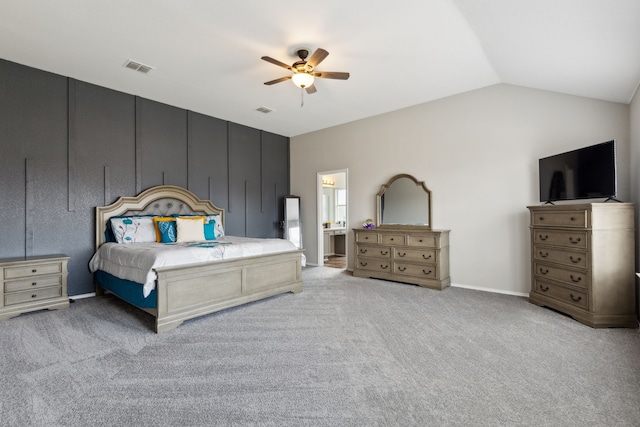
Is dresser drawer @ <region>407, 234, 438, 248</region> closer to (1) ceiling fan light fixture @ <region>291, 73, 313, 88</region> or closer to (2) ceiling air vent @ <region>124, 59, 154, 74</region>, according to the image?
(1) ceiling fan light fixture @ <region>291, 73, 313, 88</region>

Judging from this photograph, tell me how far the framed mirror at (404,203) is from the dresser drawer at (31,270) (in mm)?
4433

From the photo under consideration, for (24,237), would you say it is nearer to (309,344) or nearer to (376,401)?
(309,344)

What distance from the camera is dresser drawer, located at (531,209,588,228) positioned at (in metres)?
3.08

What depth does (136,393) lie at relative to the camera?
1.90 metres

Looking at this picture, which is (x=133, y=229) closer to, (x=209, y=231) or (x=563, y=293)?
(x=209, y=231)

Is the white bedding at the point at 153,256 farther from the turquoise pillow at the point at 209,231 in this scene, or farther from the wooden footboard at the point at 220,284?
the turquoise pillow at the point at 209,231

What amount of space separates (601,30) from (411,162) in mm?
2944

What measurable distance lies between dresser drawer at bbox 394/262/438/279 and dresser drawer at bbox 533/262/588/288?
4.06ft

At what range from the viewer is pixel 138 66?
3.71 meters

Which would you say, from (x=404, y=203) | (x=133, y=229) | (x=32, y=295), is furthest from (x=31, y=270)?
(x=404, y=203)

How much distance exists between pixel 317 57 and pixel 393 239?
9.72 feet

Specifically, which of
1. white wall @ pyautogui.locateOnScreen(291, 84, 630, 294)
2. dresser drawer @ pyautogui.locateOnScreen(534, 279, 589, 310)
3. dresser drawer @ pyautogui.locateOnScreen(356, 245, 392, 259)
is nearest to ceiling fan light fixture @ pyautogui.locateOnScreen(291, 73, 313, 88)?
white wall @ pyautogui.locateOnScreen(291, 84, 630, 294)

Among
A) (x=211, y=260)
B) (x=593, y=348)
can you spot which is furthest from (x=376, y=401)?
(x=211, y=260)

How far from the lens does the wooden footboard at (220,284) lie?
2.94m
